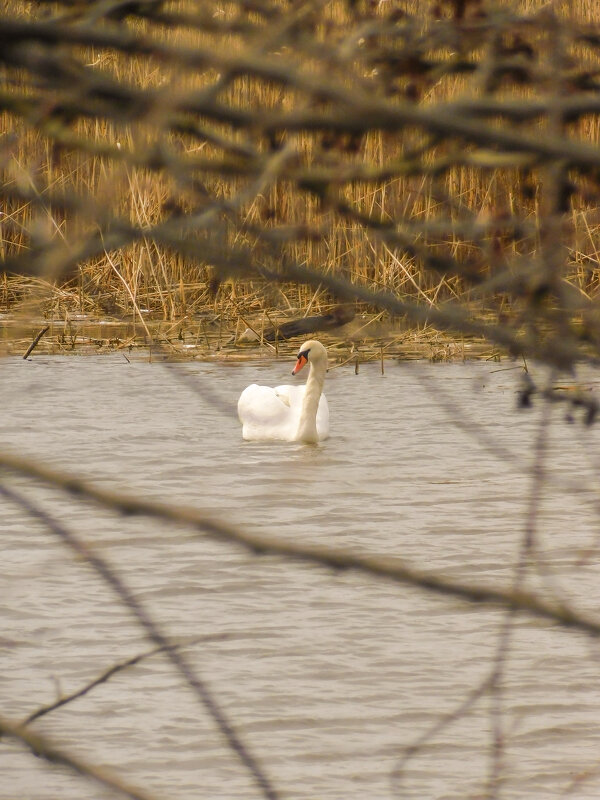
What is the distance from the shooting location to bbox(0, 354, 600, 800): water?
480cm

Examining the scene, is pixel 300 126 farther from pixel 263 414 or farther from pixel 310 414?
Answer: pixel 263 414

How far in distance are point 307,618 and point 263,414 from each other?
4409 mm

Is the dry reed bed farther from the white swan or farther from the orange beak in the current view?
the orange beak

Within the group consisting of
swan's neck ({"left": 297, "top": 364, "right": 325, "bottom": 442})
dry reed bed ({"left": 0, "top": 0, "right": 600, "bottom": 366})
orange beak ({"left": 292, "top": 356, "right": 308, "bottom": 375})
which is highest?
dry reed bed ({"left": 0, "top": 0, "right": 600, "bottom": 366})

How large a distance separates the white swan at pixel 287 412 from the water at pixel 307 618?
0.47 feet

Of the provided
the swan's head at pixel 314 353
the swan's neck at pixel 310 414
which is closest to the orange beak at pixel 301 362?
the swan's head at pixel 314 353

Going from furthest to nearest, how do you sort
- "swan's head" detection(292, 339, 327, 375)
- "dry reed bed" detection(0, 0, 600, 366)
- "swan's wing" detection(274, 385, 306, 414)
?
"swan's head" detection(292, 339, 327, 375), "swan's wing" detection(274, 385, 306, 414), "dry reed bed" detection(0, 0, 600, 366)

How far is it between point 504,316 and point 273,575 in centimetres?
488

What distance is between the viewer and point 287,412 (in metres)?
10.8

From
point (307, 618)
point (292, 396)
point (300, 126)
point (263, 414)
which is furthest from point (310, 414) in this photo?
point (300, 126)

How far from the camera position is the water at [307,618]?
4.80m

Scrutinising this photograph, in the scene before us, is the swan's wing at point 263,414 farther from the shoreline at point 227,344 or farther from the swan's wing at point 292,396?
the shoreline at point 227,344

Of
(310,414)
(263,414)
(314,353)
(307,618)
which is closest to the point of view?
(307,618)

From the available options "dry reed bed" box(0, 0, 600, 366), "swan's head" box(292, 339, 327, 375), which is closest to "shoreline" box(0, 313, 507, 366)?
"swan's head" box(292, 339, 327, 375)
